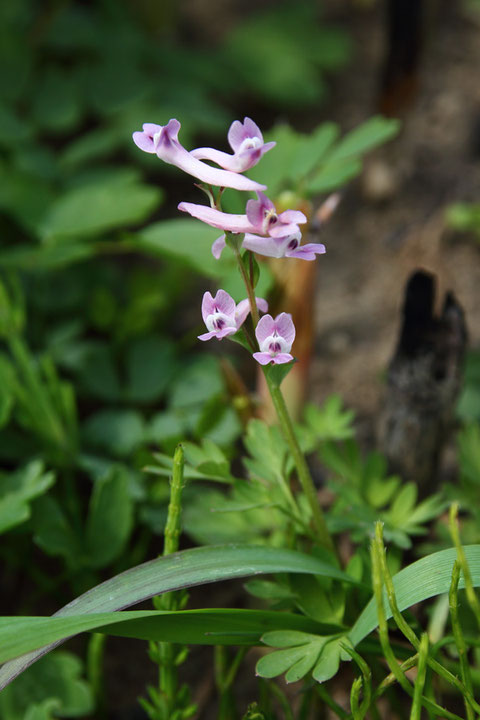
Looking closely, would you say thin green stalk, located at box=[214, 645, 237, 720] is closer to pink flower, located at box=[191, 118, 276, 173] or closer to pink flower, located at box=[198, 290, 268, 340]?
pink flower, located at box=[198, 290, 268, 340]

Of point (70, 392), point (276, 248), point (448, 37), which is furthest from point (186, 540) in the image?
point (448, 37)

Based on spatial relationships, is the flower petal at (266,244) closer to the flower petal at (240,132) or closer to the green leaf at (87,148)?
the flower petal at (240,132)

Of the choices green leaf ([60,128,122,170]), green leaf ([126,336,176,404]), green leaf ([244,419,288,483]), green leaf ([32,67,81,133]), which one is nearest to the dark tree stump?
green leaf ([244,419,288,483])

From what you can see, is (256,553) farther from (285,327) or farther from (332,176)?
(332,176)

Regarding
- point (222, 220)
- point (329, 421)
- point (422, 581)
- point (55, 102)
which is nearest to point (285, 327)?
point (222, 220)

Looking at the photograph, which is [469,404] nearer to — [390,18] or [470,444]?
[470,444]

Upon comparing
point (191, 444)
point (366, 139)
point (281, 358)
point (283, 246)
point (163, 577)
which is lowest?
point (163, 577)

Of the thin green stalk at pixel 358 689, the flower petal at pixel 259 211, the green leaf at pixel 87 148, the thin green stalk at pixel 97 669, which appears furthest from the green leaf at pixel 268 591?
the green leaf at pixel 87 148
